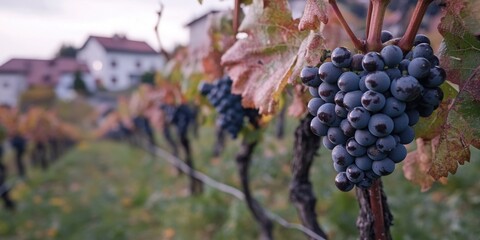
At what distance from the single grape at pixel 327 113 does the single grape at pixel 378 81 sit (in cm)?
12

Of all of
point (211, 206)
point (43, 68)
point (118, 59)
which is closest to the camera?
point (211, 206)

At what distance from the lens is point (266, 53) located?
4.51 ft

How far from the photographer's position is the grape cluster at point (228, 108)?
2.28 meters

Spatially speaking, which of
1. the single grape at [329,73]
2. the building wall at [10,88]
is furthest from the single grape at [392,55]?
the building wall at [10,88]

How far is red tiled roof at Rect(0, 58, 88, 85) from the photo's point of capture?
3045 centimetres

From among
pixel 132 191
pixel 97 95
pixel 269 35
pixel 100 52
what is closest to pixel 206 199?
pixel 132 191

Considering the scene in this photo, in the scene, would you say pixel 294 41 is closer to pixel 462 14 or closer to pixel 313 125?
pixel 313 125

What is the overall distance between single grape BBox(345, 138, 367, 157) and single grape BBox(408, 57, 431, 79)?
0.66 feet

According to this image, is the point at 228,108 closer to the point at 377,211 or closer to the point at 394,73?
Answer: the point at 377,211

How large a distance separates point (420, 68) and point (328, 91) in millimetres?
211

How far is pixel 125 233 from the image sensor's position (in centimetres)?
542

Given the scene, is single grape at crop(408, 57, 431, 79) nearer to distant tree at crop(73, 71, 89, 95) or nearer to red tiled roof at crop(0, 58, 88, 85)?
red tiled roof at crop(0, 58, 88, 85)

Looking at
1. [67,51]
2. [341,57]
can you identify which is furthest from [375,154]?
[67,51]

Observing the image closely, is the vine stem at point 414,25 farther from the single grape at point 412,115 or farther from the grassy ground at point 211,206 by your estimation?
the grassy ground at point 211,206
